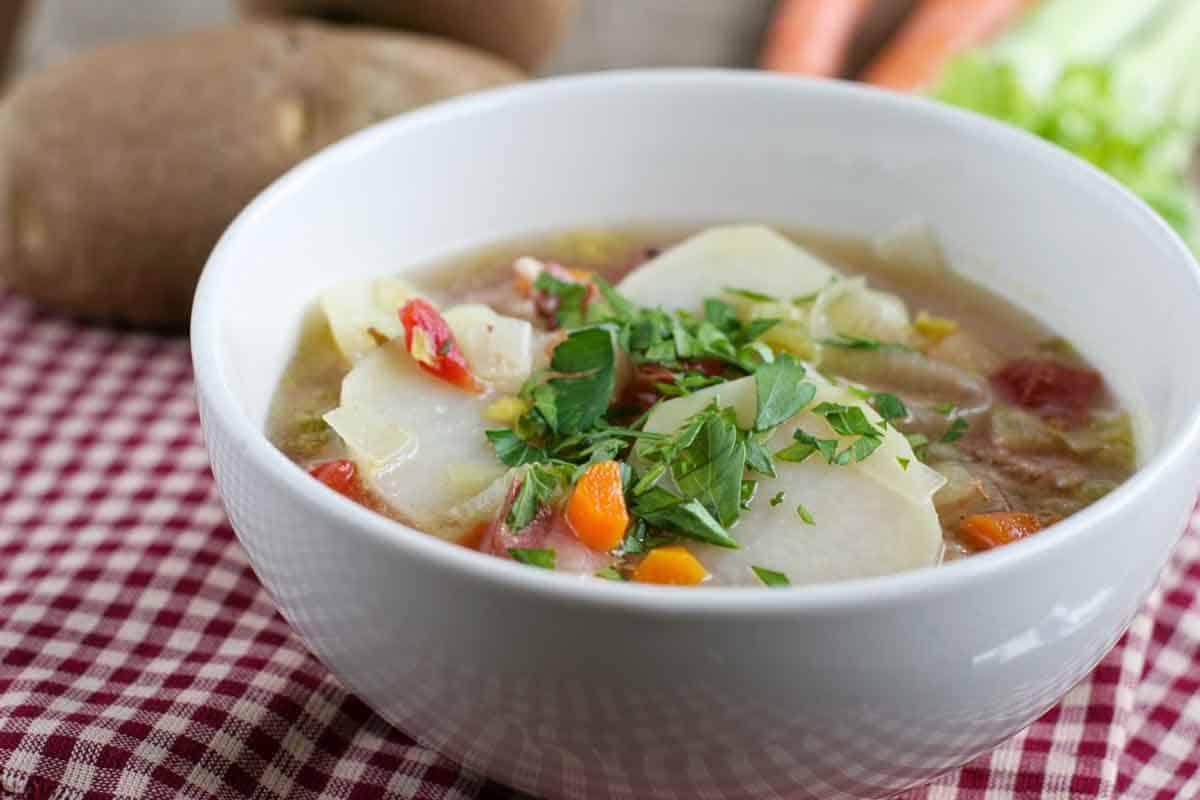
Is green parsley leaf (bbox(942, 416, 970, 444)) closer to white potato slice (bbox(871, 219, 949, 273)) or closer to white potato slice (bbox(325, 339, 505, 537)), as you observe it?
white potato slice (bbox(871, 219, 949, 273))

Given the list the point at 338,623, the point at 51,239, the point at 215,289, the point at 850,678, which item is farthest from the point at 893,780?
the point at 51,239

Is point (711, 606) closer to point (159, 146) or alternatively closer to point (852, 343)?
point (852, 343)

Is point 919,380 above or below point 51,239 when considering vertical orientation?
above

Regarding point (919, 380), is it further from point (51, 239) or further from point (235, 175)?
point (51, 239)

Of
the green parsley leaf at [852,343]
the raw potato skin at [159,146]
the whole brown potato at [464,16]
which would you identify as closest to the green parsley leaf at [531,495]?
the green parsley leaf at [852,343]

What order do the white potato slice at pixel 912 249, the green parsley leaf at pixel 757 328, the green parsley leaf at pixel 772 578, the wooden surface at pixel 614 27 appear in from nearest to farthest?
the green parsley leaf at pixel 772 578 → the green parsley leaf at pixel 757 328 → the white potato slice at pixel 912 249 → the wooden surface at pixel 614 27

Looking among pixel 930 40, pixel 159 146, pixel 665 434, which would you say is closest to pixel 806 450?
pixel 665 434

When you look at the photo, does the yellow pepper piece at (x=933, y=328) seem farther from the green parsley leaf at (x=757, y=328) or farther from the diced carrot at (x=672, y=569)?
the diced carrot at (x=672, y=569)
